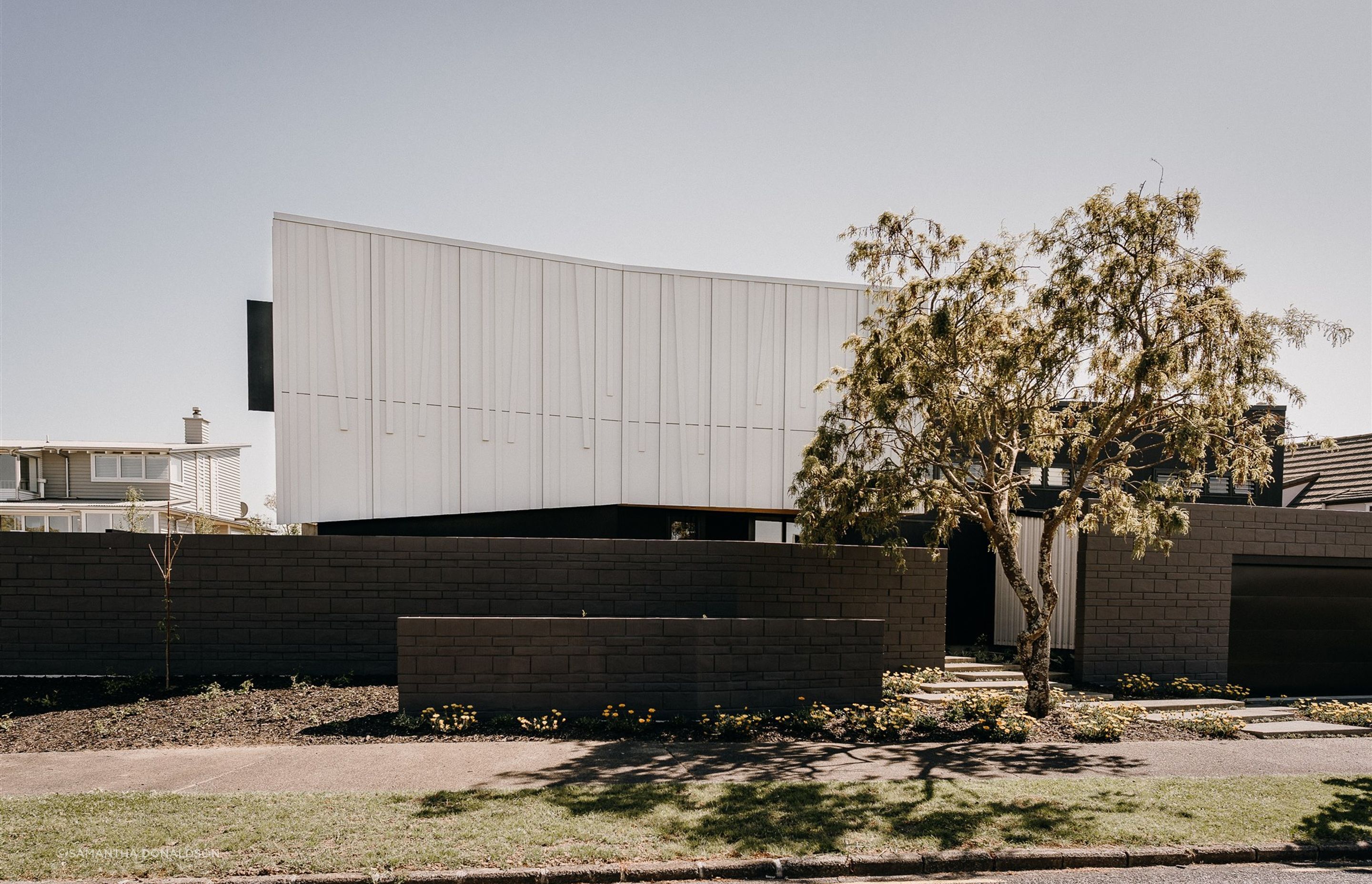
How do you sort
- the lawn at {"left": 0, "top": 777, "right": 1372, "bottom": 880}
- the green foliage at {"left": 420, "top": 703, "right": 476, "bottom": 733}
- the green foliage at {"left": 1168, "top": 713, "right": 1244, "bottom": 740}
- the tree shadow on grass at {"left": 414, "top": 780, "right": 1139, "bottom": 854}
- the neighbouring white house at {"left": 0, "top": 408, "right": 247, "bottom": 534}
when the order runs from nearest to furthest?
the lawn at {"left": 0, "top": 777, "right": 1372, "bottom": 880}
the tree shadow on grass at {"left": 414, "top": 780, "right": 1139, "bottom": 854}
the green foliage at {"left": 420, "top": 703, "right": 476, "bottom": 733}
the green foliage at {"left": 1168, "top": 713, "right": 1244, "bottom": 740}
the neighbouring white house at {"left": 0, "top": 408, "right": 247, "bottom": 534}

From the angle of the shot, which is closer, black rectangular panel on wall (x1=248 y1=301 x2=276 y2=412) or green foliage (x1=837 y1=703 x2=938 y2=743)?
green foliage (x1=837 y1=703 x2=938 y2=743)

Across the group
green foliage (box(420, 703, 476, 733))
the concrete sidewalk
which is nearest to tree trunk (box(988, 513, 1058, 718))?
the concrete sidewalk

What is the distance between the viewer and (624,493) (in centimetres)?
1534

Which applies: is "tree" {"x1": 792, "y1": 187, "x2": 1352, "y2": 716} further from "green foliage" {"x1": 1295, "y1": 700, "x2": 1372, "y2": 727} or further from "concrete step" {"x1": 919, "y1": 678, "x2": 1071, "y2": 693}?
"green foliage" {"x1": 1295, "y1": 700, "x2": 1372, "y2": 727}

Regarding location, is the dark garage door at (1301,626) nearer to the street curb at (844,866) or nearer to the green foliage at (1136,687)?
the green foliage at (1136,687)

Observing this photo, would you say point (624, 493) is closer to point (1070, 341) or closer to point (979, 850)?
point (1070, 341)

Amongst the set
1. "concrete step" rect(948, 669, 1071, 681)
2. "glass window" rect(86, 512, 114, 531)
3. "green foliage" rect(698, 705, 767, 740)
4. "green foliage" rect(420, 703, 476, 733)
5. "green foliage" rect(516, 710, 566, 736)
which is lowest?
"glass window" rect(86, 512, 114, 531)

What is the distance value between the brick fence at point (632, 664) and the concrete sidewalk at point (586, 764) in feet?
2.99

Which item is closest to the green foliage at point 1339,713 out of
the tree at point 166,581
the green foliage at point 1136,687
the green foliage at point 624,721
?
the green foliage at point 1136,687

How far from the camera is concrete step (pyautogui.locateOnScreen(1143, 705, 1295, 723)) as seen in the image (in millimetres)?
11039

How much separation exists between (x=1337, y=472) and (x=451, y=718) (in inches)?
1035

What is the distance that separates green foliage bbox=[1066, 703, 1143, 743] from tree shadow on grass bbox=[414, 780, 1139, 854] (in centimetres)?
257

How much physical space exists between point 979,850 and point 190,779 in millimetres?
6597

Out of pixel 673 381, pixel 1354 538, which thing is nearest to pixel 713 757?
pixel 673 381
